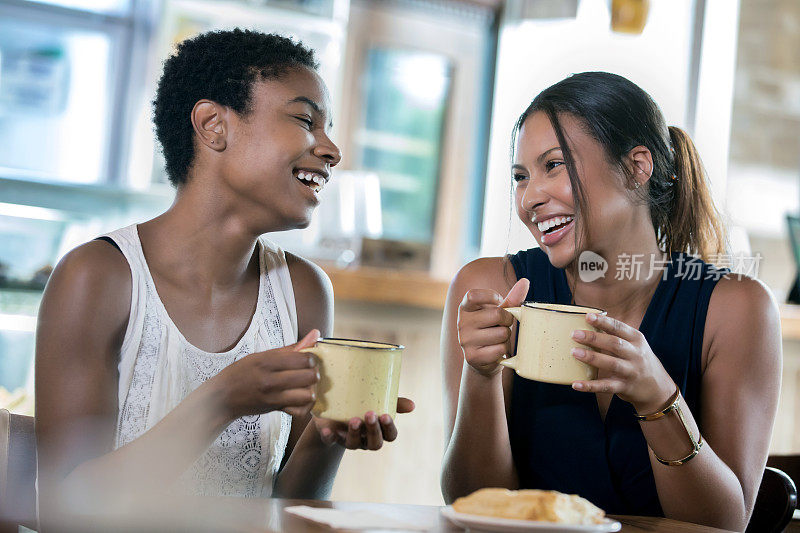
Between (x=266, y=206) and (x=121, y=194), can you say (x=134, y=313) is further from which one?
(x=121, y=194)

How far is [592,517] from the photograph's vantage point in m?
0.76

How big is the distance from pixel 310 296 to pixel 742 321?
65 cm

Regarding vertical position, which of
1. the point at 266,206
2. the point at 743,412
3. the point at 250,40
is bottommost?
the point at 743,412

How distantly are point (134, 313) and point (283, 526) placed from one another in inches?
18.1

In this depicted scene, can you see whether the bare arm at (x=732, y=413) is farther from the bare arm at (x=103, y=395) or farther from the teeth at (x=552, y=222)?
the bare arm at (x=103, y=395)

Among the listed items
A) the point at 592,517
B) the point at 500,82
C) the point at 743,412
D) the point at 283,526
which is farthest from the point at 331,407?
the point at 500,82

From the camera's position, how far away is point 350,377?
87cm

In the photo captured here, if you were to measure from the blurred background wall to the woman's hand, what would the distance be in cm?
134

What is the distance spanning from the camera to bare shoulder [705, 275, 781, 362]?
48.8 inches

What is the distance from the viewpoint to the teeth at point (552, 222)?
125 cm

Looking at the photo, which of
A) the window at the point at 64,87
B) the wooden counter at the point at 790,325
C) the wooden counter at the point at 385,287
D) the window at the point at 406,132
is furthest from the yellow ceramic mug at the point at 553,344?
the window at the point at 406,132

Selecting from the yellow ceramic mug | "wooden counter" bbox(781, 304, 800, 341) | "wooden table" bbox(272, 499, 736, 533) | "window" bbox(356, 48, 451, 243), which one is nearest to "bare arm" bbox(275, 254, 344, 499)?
"wooden table" bbox(272, 499, 736, 533)

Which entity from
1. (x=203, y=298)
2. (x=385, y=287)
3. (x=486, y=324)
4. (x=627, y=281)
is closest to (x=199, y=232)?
(x=203, y=298)

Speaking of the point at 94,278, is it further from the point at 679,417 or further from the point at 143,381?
the point at 679,417
